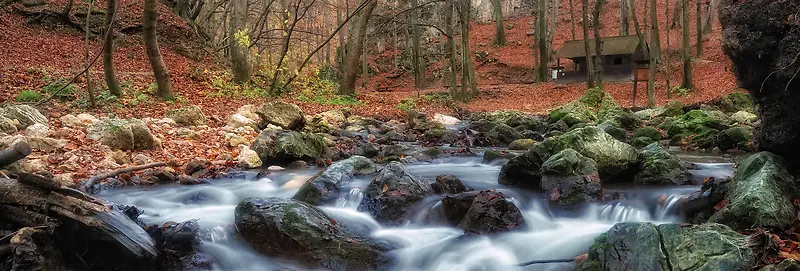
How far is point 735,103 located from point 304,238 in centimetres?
1490

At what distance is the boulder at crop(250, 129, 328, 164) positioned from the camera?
9.14 meters

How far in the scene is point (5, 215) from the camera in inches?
162

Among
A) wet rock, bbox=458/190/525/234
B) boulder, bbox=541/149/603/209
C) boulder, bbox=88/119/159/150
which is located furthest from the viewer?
boulder, bbox=88/119/159/150

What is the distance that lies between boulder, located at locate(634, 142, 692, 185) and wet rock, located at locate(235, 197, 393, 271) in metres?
3.74

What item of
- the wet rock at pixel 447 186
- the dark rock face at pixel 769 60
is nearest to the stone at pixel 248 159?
the wet rock at pixel 447 186

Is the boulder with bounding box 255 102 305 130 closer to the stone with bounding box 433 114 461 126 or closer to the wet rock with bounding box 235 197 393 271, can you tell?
the stone with bounding box 433 114 461 126

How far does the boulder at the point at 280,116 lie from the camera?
12016mm

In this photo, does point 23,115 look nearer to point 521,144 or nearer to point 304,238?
point 304,238

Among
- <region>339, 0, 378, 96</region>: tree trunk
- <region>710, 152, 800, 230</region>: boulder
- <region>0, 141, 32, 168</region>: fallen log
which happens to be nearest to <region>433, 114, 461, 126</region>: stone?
<region>339, 0, 378, 96</region>: tree trunk

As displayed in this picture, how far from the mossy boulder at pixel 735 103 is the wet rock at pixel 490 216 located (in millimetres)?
12550

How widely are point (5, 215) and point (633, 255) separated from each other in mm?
4608

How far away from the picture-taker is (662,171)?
7.27m

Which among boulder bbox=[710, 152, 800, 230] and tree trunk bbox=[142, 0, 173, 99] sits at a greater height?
tree trunk bbox=[142, 0, 173, 99]

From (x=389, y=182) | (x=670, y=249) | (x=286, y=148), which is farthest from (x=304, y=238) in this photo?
(x=286, y=148)
